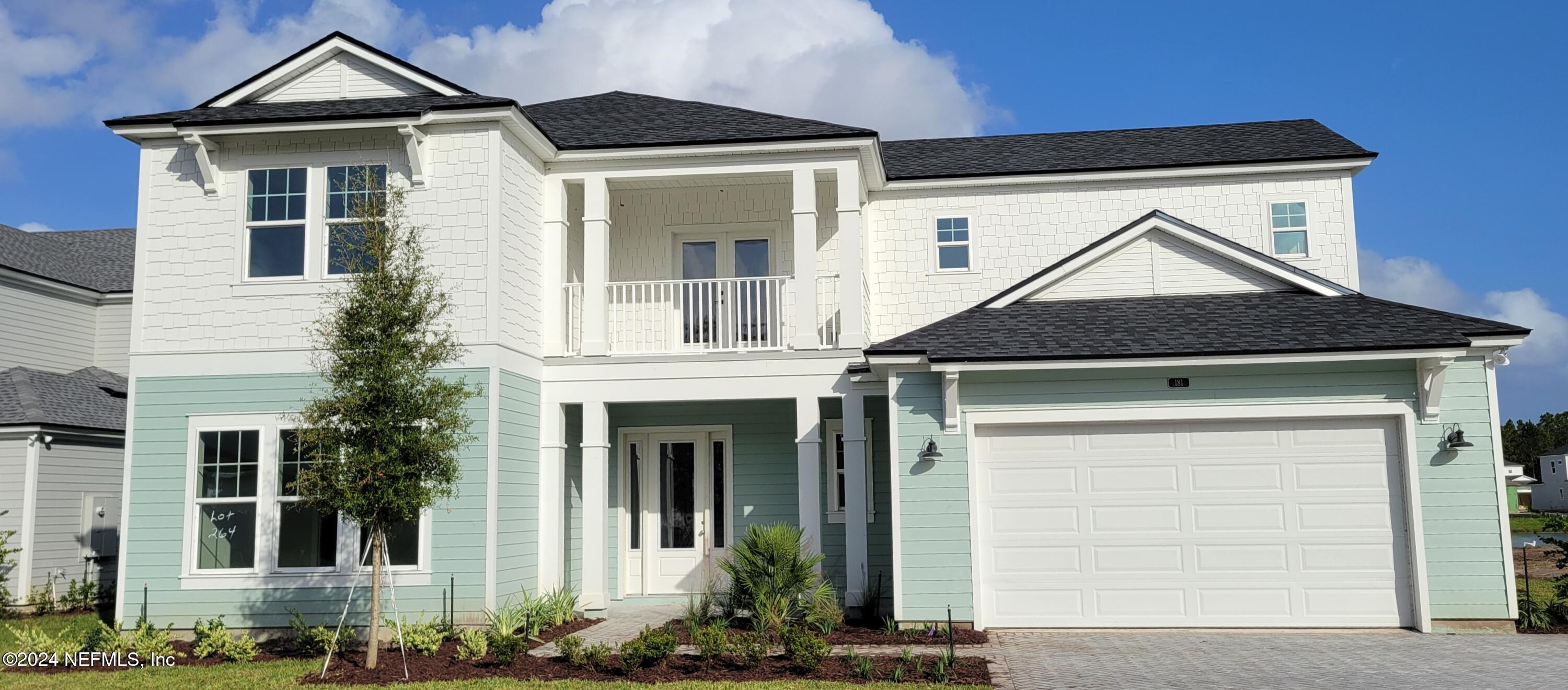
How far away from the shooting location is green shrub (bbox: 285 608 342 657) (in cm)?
1123

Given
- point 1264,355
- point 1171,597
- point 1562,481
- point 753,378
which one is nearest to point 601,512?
point 753,378

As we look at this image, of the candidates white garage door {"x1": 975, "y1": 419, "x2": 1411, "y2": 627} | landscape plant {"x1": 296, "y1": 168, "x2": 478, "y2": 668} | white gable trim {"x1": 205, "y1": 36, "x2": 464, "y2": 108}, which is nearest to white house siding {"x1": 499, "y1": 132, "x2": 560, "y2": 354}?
white gable trim {"x1": 205, "y1": 36, "x2": 464, "y2": 108}

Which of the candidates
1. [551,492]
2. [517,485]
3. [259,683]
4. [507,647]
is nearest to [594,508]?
[551,492]

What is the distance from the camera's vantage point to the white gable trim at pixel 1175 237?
13.0 meters

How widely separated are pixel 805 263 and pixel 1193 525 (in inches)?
208

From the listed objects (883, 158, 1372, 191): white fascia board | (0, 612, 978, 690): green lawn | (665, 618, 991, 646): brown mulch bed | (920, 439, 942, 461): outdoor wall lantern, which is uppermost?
(883, 158, 1372, 191): white fascia board

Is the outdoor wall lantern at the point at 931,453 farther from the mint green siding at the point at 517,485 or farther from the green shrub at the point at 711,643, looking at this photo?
the mint green siding at the point at 517,485

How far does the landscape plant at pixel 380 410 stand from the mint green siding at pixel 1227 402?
4.75m

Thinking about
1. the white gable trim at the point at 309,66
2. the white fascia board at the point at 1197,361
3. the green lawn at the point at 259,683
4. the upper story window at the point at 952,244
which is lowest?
the green lawn at the point at 259,683

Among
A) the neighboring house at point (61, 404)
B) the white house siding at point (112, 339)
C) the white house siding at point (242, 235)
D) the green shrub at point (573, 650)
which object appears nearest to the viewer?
the green shrub at point (573, 650)

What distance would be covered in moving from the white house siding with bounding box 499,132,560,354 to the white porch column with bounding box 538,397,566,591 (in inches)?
34.0

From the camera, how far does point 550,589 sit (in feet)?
A: 43.8

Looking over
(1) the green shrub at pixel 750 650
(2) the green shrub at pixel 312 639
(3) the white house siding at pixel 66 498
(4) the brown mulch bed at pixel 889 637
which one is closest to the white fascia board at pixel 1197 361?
(4) the brown mulch bed at pixel 889 637

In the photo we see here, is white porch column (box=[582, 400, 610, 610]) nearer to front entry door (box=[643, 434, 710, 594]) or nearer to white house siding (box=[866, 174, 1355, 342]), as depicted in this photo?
front entry door (box=[643, 434, 710, 594])
